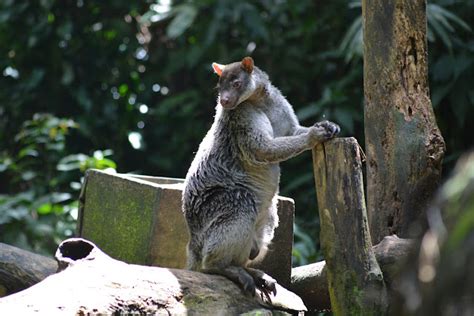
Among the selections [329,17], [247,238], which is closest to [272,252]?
[247,238]

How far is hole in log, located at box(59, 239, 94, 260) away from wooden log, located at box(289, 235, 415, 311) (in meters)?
1.97

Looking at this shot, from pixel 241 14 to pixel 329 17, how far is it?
131 centimetres

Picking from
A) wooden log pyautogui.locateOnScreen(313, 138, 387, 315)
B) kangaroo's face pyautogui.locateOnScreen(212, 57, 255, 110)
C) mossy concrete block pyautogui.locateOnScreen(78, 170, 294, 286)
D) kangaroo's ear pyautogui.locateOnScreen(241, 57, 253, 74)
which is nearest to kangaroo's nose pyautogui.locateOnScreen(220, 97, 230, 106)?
kangaroo's face pyautogui.locateOnScreen(212, 57, 255, 110)

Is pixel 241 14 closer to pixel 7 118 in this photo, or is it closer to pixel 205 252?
pixel 7 118

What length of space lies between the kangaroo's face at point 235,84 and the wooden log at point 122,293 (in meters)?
1.41

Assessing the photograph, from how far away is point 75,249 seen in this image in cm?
607

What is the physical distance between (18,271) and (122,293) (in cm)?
208

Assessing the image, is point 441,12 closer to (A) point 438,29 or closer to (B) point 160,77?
(A) point 438,29

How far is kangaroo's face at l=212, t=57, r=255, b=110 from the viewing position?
657 cm

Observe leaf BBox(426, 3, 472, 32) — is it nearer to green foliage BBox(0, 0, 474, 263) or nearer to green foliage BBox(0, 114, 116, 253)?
green foliage BBox(0, 0, 474, 263)

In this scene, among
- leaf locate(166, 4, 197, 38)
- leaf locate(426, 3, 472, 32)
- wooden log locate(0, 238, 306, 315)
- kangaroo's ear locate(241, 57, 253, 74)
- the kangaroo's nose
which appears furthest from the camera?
leaf locate(166, 4, 197, 38)

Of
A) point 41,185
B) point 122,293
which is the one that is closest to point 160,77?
point 41,185

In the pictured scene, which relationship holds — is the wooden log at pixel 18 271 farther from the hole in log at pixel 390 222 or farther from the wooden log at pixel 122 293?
the hole in log at pixel 390 222

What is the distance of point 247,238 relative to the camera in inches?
248
